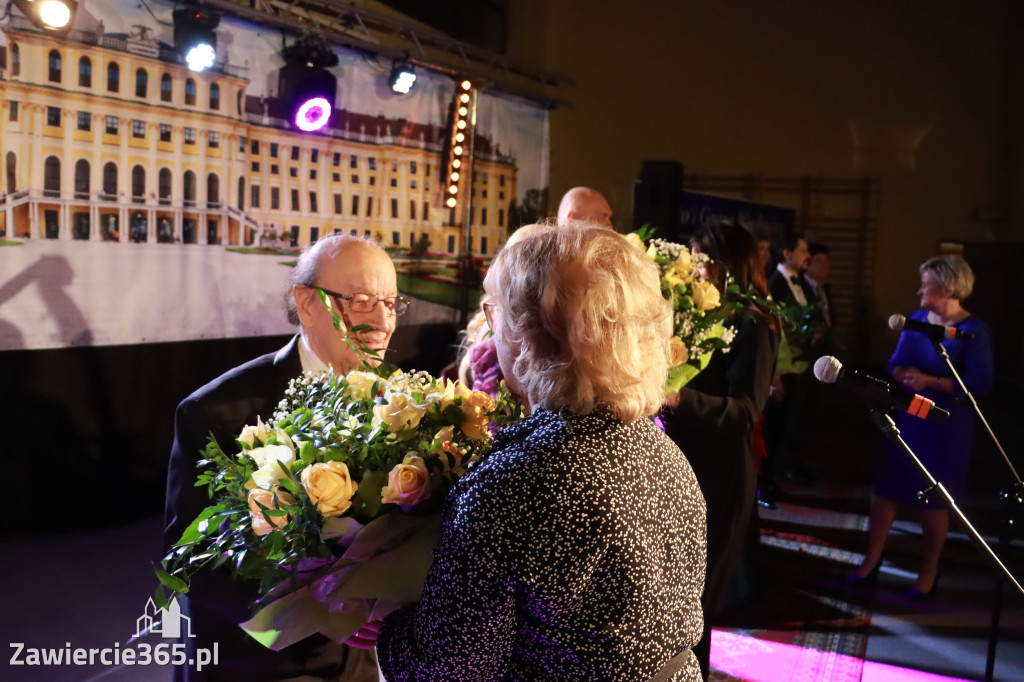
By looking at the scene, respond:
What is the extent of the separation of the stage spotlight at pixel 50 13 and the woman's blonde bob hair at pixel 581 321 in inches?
135

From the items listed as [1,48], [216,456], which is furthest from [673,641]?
[1,48]

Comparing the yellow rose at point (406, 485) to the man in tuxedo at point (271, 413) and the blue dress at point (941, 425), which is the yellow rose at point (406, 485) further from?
the blue dress at point (941, 425)

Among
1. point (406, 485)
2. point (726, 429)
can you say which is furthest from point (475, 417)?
point (726, 429)

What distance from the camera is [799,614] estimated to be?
4238 millimetres

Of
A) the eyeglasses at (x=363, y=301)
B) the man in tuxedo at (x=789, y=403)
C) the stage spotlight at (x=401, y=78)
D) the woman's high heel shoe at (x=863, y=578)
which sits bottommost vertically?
the woman's high heel shoe at (x=863, y=578)

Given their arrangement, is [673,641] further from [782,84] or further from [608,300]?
[782,84]

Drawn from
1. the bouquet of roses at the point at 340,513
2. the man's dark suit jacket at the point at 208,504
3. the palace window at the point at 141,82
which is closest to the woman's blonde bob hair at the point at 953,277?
the man's dark suit jacket at the point at 208,504

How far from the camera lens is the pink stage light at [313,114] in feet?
16.5

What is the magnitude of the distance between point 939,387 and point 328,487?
144 inches

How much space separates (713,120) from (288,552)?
31.6ft

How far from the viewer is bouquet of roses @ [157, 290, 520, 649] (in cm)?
131

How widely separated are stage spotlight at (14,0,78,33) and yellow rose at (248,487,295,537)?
131 inches

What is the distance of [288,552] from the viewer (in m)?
1.34

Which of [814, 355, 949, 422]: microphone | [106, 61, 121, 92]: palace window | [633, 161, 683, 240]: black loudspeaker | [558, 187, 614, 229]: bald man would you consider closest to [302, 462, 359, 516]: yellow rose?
[814, 355, 949, 422]: microphone
